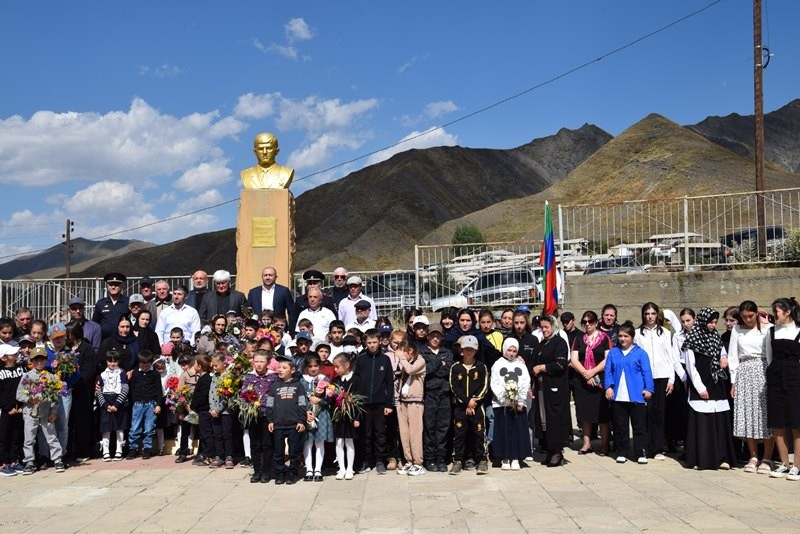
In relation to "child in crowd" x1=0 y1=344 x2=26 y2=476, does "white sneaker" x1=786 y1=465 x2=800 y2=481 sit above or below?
below

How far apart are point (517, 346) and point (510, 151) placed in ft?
270

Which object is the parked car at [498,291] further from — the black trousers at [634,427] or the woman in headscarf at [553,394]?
the black trousers at [634,427]

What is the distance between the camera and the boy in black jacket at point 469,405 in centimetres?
815

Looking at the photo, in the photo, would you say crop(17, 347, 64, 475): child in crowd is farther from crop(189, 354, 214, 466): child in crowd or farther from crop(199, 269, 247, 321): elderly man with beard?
crop(199, 269, 247, 321): elderly man with beard

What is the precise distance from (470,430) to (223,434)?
2771mm

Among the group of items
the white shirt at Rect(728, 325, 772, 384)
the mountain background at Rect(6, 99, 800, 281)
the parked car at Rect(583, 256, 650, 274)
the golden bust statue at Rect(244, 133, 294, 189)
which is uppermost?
the mountain background at Rect(6, 99, 800, 281)

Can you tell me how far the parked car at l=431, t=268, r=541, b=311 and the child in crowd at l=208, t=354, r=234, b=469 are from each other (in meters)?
8.92

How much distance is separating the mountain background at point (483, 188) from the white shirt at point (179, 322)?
39163mm

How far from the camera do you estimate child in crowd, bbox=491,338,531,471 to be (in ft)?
27.0

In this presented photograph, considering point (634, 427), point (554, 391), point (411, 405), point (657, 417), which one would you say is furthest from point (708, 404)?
point (411, 405)

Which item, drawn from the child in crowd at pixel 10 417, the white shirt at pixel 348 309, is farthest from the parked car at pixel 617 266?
the child in crowd at pixel 10 417

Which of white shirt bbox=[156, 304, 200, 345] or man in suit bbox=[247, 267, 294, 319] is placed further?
man in suit bbox=[247, 267, 294, 319]

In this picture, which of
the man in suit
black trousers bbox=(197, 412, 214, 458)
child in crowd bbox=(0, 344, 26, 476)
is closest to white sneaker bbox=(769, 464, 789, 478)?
black trousers bbox=(197, 412, 214, 458)

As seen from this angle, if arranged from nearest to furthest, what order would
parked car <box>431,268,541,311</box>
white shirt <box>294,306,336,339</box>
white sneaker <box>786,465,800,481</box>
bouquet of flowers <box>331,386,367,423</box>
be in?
white sneaker <box>786,465,800,481</box>, bouquet of flowers <box>331,386,367,423</box>, white shirt <box>294,306,336,339</box>, parked car <box>431,268,541,311</box>
